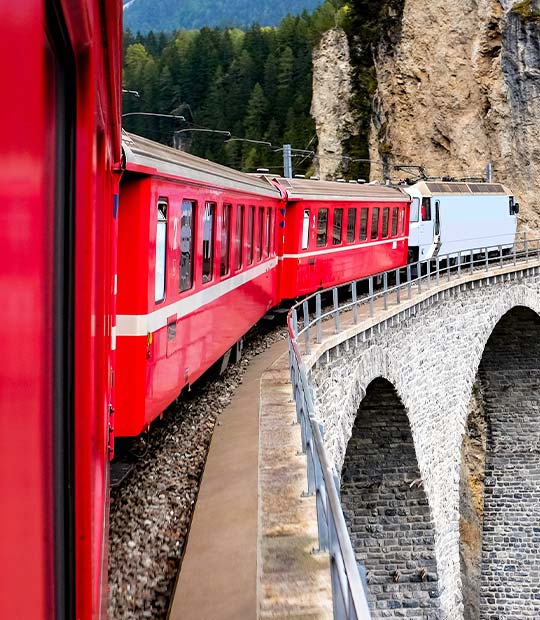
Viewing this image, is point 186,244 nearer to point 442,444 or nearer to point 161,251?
point 161,251

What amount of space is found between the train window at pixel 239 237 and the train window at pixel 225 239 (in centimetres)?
53

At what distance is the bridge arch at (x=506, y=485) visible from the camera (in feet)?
78.2

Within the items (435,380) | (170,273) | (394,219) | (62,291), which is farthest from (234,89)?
(62,291)

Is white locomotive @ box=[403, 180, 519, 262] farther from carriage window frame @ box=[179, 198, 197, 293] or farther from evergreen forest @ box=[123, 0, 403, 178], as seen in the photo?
evergreen forest @ box=[123, 0, 403, 178]

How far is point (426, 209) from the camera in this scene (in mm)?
24406

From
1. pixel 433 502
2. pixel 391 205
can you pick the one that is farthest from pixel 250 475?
pixel 391 205

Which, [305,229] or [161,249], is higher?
[305,229]

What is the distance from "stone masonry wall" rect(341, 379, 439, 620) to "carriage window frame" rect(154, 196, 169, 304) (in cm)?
1019

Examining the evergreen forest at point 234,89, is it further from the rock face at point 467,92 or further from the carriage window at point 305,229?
the carriage window at point 305,229

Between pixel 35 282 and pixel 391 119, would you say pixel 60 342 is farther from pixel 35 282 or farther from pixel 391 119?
pixel 391 119

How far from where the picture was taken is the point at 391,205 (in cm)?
2161

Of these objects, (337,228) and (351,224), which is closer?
(337,228)

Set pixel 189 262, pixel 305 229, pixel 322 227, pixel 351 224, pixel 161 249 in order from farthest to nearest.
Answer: pixel 351 224
pixel 322 227
pixel 305 229
pixel 189 262
pixel 161 249

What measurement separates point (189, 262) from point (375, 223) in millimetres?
12961
